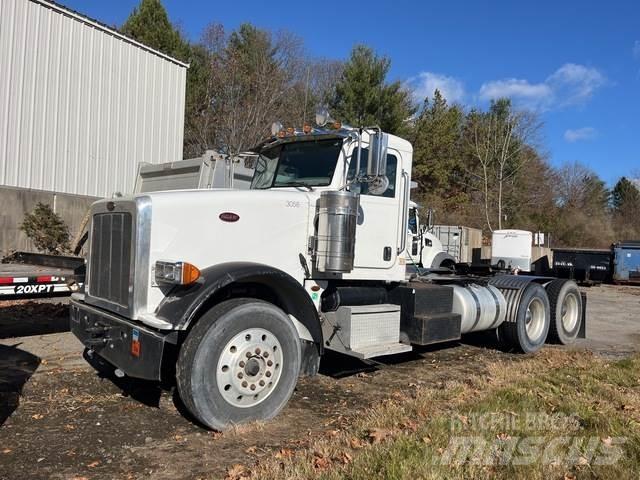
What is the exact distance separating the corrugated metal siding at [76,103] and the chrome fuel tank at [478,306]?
40.7 feet

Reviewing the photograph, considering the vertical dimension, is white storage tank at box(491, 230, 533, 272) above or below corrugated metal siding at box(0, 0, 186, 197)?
below

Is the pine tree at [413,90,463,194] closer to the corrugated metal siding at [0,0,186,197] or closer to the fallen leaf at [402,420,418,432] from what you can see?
the corrugated metal siding at [0,0,186,197]

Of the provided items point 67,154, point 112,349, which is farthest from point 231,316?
point 67,154

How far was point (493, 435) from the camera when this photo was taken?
14.6 ft

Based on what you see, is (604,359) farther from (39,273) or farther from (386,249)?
(39,273)

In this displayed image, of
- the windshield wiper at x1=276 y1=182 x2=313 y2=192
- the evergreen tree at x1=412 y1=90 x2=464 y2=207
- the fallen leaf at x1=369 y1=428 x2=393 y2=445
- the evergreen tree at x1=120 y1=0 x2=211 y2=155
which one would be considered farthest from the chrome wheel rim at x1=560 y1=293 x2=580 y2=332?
the evergreen tree at x1=412 y1=90 x2=464 y2=207

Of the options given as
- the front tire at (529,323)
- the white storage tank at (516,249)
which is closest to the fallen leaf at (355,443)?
the front tire at (529,323)

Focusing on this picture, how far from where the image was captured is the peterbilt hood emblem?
195 inches

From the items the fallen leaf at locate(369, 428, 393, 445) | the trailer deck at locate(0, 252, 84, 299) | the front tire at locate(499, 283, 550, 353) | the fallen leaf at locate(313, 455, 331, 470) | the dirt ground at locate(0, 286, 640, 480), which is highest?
the trailer deck at locate(0, 252, 84, 299)

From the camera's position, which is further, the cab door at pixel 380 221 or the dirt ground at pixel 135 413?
the cab door at pixel 380 221

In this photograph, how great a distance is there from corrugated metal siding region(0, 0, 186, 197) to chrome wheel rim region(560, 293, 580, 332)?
13.2 metres

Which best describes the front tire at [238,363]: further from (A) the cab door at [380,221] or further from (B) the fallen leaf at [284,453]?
(A) the cab door at [380,221]

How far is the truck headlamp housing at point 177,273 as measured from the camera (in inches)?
173

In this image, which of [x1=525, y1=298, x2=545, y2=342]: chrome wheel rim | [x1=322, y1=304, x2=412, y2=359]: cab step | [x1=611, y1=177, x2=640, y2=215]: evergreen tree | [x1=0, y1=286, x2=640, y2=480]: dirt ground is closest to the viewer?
[x1=0, y1=286, x2=640, y2=480]: dirt ground
